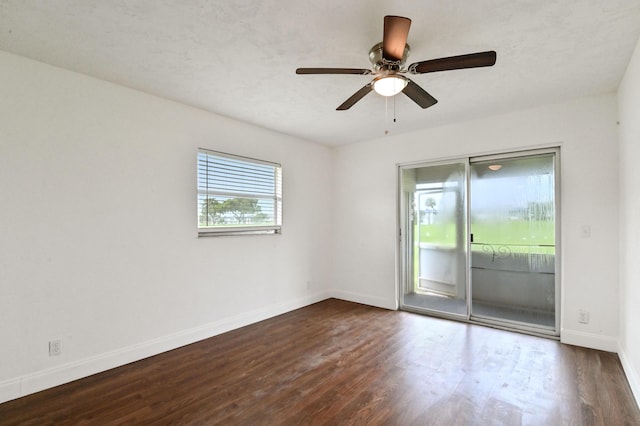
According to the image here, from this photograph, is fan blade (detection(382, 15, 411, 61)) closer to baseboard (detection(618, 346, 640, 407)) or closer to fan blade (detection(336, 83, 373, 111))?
fan blade (detection(336, 83, 373, 111))

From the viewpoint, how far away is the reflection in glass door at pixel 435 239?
405 cm

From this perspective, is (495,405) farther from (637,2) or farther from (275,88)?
(275,88)

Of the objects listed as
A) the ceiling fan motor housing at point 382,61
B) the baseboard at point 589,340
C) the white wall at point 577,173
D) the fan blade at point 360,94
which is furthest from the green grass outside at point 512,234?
the ceiling fan motor housing at point 382,61

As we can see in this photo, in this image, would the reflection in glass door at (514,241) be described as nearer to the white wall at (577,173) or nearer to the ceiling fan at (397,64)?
the white wall at (577,173)

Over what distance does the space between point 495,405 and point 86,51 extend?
156 inches

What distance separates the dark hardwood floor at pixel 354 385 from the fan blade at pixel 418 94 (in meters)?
2.29

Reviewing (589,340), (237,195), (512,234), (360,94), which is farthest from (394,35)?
(589,340)

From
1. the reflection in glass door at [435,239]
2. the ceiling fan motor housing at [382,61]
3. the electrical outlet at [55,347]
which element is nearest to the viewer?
the ceiling fan motor housing at [382,61]

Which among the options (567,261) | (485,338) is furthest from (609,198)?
(485,338)

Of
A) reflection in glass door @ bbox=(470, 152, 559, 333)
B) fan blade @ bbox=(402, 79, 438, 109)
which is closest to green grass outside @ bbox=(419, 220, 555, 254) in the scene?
reflection in glass door @ bbox=(470, 152, 559, 333)

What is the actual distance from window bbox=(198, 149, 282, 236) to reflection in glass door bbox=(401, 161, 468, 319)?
1936 mm

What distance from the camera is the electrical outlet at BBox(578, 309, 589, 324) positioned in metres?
3.14

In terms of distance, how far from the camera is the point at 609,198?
303 centimetres

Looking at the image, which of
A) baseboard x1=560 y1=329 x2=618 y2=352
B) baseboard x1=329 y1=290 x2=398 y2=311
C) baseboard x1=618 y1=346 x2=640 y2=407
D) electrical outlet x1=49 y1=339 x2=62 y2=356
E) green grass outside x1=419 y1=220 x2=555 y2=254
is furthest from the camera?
baseboard x1=329 y1=290 x2=398 y2=311
